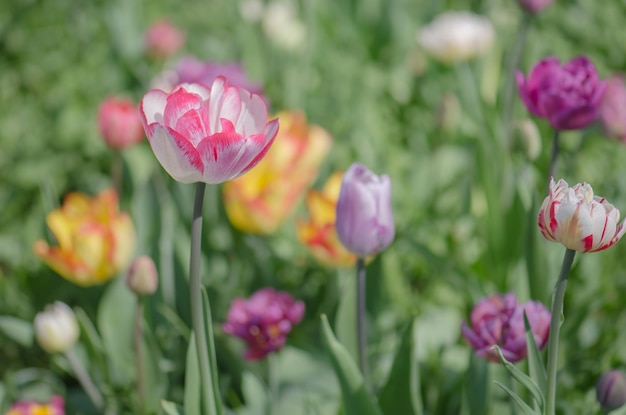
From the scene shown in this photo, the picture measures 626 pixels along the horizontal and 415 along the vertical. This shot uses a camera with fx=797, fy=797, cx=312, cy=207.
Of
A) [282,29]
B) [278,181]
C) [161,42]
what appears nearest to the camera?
[278,181]

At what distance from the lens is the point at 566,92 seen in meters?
0.93

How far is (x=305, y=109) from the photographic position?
185cm

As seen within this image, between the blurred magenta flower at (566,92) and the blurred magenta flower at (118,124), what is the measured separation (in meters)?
0.73

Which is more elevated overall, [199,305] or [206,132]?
[206,132]

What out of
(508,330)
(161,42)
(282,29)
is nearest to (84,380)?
(508,330)

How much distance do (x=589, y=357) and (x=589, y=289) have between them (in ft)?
0.54

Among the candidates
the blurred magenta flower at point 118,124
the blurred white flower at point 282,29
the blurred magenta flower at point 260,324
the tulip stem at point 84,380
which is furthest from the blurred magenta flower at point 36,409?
the blurred white flower at point 282,29

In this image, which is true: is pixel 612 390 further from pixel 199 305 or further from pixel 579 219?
pixel 199 305

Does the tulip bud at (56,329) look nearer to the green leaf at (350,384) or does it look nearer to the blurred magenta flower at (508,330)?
the green leaf at (350,384)

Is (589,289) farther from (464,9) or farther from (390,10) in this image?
(464,9)

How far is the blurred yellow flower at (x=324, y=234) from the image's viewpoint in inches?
46.9

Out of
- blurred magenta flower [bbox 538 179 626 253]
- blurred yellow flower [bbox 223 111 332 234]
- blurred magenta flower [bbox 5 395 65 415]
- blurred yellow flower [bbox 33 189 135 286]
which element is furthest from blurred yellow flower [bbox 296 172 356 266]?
blurred magenta flower [bbox 538 179 626 253]

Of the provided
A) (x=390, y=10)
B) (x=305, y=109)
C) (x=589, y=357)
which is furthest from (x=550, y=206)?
(x=390, y=10)

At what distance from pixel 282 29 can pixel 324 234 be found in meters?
1.03
